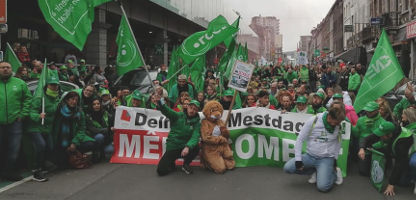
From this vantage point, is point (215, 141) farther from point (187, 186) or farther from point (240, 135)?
point (187, 186)

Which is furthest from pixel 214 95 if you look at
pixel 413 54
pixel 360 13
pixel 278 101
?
pixel 360 13

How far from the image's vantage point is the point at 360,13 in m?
46.9

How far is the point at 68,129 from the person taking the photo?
6.92 metres

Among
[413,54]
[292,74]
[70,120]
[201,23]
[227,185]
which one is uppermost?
[201,23]

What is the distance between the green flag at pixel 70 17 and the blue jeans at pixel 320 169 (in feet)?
12.3

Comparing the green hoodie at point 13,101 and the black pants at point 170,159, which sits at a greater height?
the green hoodie at point 13,101

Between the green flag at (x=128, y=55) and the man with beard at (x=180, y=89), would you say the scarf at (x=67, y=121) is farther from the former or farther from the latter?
the man with beard at (x=180, y=89)

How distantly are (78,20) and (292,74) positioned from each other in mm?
12412

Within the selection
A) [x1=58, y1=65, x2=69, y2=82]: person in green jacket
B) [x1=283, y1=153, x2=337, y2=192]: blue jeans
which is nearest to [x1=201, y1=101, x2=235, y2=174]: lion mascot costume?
[x1=283, y1=153, x2=337, y2=192]: blue jeans

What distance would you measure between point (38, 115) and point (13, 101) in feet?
1.33

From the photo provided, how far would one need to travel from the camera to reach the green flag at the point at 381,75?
7.29 meters

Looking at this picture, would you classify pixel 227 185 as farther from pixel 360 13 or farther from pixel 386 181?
pixel 360 13

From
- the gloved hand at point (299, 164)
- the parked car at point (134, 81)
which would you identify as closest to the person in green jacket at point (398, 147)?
the gloved hand at point (299, 164)

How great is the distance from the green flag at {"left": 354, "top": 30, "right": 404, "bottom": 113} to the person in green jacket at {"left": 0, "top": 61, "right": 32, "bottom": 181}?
18.8 feet
